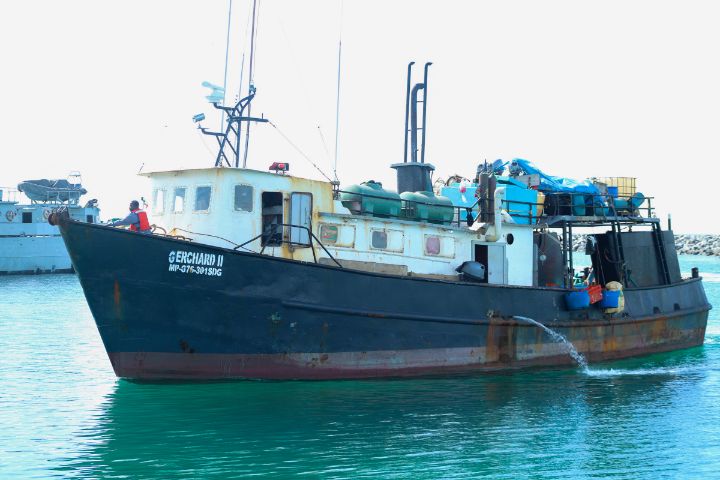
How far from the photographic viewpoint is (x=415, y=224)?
17.7 metres

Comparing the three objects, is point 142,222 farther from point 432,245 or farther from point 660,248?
point 660,248

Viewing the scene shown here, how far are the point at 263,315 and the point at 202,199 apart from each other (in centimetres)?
264

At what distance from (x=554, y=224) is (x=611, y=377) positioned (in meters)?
4.34

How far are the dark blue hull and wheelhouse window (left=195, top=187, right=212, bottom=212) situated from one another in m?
1.37

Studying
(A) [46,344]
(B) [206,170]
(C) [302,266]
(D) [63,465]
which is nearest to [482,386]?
(C) [302,266]

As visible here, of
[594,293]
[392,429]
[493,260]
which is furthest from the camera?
[594,293]

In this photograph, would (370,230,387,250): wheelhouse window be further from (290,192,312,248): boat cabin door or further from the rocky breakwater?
the rocky breakwater

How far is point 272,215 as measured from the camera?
1598 cm

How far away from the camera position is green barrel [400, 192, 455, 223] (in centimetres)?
1802

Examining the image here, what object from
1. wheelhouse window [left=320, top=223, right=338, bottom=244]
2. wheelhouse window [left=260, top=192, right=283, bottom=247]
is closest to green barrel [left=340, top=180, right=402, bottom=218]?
wheelhouse window [left=320, top=223, right=338, bottom=244]

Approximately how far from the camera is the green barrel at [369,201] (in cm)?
→ 1720

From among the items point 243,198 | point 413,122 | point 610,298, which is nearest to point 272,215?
point 243,198

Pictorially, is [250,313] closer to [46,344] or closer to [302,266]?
[302,266]

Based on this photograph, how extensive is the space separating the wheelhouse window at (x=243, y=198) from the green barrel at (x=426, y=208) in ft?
12.1
